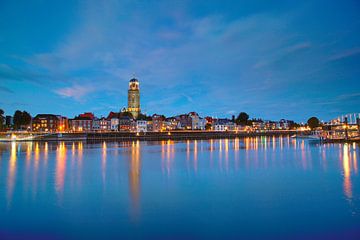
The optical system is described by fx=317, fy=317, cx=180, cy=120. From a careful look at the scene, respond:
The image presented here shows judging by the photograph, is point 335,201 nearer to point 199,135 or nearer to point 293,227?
point 293,227

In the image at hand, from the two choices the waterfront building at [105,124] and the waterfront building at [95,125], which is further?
the waterfront building at [105,124]

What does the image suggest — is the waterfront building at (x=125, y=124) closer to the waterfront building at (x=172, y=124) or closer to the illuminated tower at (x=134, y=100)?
the waterfront building at (x=172, y=124)

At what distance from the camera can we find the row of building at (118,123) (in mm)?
111625

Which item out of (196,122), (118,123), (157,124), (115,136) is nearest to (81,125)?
(118,123)

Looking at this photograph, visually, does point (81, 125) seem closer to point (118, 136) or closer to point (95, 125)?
point (95, 125)

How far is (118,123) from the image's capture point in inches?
4685

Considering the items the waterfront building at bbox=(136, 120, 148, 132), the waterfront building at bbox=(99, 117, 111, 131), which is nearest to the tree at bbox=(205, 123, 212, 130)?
the waterfront building at bbox=(136, 120, 148, 132)

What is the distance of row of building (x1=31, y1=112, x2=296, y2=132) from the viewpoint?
111625mm

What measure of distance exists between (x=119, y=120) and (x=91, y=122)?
10334 millimetres

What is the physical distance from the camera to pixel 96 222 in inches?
429

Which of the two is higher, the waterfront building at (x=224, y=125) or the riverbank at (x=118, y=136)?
the waterfront building at (x=224, y=125)

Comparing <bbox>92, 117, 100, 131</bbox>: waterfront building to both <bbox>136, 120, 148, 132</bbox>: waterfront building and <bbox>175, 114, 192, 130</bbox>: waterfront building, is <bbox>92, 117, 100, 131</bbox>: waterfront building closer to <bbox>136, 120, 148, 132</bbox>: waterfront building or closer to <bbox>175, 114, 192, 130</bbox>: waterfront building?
<bbox>136, 120, 148, 132</bbox>: waterfront building

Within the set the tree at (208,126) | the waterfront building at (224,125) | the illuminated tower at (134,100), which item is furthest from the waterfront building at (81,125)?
the waterfront building at (224,125)

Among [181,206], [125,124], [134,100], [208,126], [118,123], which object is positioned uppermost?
[134,100]
